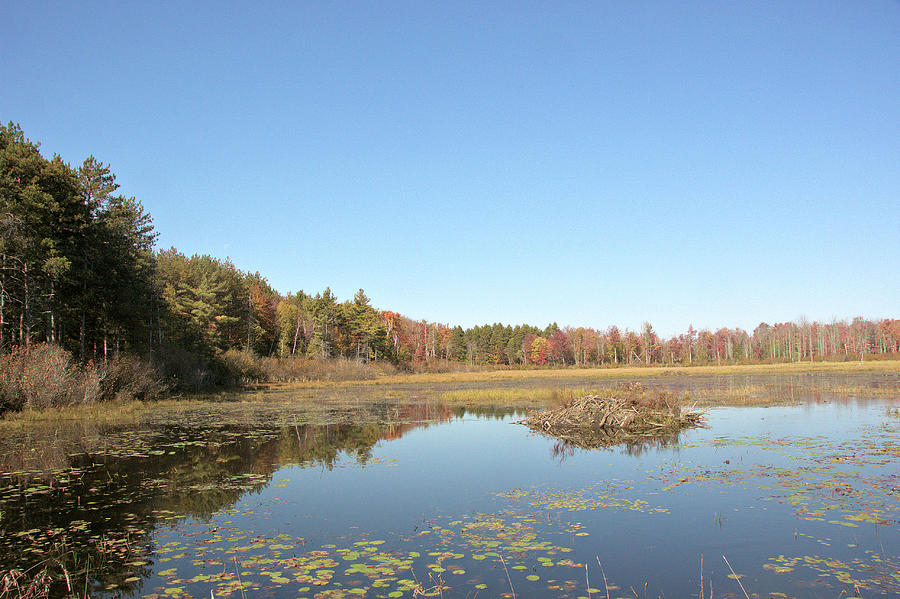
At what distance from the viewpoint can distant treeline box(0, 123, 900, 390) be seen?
27031 millimetres

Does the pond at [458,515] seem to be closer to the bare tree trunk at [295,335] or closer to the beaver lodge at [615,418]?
the beaver lodge at [615,418]

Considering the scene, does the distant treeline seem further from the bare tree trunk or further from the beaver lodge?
the beaver lodge

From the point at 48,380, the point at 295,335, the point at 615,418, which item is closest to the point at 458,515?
the point at 615,418

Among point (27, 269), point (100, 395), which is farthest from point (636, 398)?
point (27, 269)

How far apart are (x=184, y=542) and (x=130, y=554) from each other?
31.3 inches

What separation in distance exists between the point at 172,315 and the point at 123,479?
46647 millimetres

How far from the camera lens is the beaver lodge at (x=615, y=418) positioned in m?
20.4

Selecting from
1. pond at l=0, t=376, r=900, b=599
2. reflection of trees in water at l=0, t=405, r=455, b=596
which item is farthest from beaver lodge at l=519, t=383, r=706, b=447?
reflection of trees in water at l=0, t=405, r=455, b=596

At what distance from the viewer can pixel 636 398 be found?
22.4m

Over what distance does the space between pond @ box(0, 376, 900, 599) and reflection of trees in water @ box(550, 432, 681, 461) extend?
0.69 feet

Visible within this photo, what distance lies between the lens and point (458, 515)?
10070 mm

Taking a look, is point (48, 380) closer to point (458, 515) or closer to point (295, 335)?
point (458, 515)

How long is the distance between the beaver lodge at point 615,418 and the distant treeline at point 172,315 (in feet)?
76.5

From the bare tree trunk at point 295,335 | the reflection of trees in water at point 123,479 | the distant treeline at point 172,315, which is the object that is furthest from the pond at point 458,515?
the bare tree trunk at point 295,335
